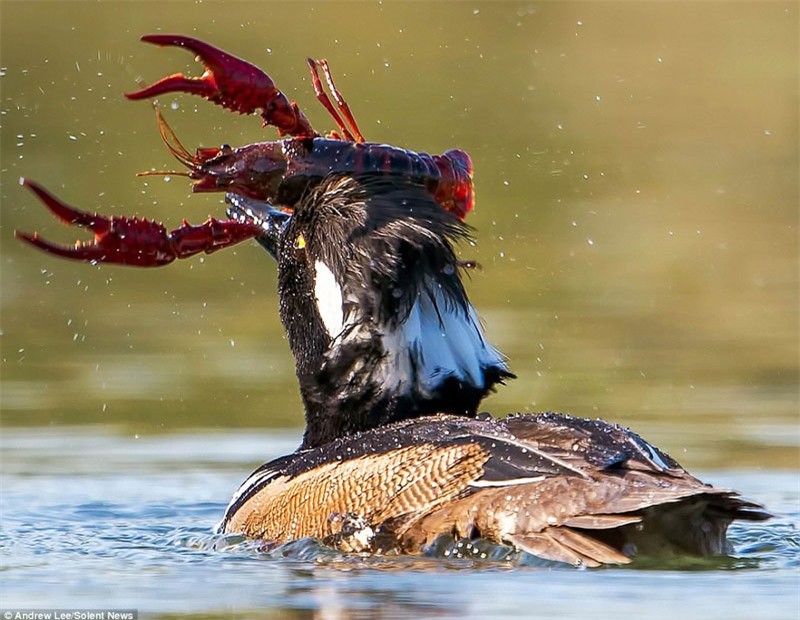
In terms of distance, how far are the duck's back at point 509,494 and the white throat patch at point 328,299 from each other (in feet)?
2.07

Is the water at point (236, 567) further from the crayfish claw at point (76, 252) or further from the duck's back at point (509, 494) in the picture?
the crayfish claw at point (76, 252)

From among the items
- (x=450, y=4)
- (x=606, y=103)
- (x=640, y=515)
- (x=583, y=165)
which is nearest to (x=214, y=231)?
(x=640, y=515)

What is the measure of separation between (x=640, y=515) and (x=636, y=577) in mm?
230

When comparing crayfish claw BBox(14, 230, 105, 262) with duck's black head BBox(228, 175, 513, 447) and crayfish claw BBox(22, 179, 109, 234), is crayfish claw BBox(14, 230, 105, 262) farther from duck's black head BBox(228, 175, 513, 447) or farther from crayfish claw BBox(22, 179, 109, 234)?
duck's black head BBox(228, 175, 513, 447)

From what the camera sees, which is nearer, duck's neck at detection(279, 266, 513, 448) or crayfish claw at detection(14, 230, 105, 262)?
crayfish claw at detection(14, 230, 105, 262)

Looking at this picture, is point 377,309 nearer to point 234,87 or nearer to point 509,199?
point 234,87

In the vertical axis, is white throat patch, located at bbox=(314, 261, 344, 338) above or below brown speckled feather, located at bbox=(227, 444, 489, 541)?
above

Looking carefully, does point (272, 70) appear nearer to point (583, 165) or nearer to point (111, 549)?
point (583, 165)

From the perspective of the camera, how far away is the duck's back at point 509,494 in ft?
22.4

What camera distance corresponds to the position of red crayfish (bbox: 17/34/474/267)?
8031 millimetres

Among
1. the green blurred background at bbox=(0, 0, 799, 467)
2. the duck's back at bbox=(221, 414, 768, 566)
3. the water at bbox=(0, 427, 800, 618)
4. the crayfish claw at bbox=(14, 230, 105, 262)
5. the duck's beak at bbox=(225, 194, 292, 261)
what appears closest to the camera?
the water at bbox=(0, 427, 800, 618)

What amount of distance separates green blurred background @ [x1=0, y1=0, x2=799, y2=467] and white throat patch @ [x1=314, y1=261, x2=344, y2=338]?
8.78ft

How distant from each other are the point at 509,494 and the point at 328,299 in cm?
172

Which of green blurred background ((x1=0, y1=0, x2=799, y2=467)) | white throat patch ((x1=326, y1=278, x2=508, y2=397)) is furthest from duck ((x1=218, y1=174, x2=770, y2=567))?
green blurred background ((x1=0, y1=0, x2=799, y2=467))
